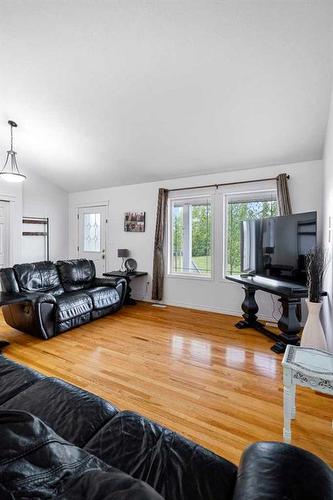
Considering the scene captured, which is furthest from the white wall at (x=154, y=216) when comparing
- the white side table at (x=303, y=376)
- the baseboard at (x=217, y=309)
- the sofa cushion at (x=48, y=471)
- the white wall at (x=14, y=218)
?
the sofa cushion at (x=48, y=471)

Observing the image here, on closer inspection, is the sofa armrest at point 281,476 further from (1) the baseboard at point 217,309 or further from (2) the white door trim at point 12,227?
→ (2) the white door trim at point 12,227

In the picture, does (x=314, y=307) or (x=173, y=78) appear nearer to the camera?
(x=314, y=307)

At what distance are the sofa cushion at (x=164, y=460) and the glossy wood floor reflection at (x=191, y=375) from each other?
77 centimetres

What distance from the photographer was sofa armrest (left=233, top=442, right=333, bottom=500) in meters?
0.72

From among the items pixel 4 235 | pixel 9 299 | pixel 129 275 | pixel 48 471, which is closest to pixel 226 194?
pixel 129 275

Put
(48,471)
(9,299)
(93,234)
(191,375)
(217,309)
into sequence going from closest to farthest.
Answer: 1. (48,471)
2. (191,375)
3. (9,299)
4. (217,309)
5. (93,234)

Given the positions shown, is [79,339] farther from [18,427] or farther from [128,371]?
[18,427]

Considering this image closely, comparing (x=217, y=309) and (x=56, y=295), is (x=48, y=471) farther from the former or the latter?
(x=217, y=309)

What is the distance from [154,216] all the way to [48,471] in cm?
477

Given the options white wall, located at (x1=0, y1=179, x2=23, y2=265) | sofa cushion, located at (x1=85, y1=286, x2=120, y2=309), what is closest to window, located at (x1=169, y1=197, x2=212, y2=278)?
sofa cushion, located at (x1=85, y1=286, x2=120, y2=309)

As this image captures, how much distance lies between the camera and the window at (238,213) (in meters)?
4.19

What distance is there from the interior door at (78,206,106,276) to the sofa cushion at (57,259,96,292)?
1347 mm

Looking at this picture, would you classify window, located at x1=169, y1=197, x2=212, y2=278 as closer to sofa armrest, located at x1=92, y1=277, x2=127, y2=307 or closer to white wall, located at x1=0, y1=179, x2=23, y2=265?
sofa armrest, located at x1=92, y1=277, x2=127, y2=307

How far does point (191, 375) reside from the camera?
2.48 meters
